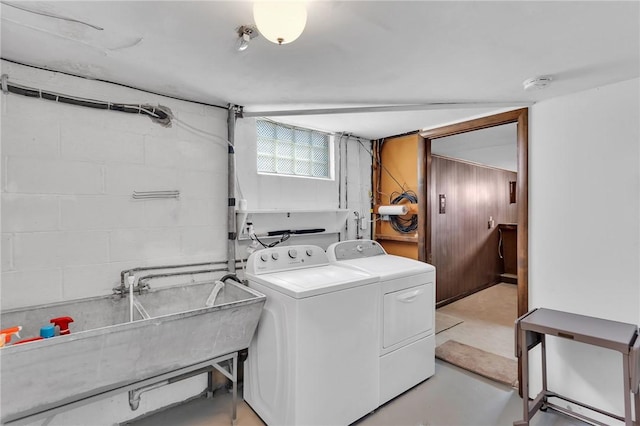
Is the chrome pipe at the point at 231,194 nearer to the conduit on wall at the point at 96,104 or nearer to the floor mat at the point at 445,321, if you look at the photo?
the conduit on wall at the point at 96,104

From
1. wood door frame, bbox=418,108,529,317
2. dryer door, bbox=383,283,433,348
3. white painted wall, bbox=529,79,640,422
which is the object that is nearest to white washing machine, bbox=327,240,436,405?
dryer door, bbox=383,283,433,348

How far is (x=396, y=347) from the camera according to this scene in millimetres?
2285

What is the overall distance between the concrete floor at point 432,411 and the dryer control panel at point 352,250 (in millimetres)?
1163

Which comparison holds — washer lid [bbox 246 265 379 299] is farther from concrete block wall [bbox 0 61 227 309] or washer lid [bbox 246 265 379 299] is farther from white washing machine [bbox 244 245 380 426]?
concrete block wall [bbox 0 61 227 309]

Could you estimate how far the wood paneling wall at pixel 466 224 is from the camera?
13.1 ft

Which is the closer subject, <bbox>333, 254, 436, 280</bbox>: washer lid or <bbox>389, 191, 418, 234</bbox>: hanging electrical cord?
<bbox>333, 254, 436, 280</bbox>: washer lid

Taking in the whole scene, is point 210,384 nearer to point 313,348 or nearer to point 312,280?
point 313,348

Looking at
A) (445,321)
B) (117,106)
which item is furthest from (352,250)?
(117,106)

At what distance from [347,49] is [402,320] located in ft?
6.21

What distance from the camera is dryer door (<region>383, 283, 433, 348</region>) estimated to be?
2236 mm

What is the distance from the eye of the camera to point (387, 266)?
251cm

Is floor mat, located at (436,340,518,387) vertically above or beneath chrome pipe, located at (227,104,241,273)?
beneath

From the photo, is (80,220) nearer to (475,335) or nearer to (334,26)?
(334,26)

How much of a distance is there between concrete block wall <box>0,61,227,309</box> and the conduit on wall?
3 cm
